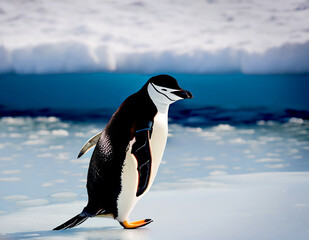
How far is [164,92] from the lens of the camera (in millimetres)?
1992

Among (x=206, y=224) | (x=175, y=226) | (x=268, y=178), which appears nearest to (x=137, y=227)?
(x=175, y=226)

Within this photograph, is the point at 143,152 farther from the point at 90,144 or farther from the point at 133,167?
the point at 90,144

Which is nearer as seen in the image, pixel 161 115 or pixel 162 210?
pixel 161 115

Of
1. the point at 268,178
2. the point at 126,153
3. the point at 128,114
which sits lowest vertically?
the point at 268,178

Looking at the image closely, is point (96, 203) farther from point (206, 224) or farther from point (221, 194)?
point (221, 194)

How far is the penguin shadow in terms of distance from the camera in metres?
1.97

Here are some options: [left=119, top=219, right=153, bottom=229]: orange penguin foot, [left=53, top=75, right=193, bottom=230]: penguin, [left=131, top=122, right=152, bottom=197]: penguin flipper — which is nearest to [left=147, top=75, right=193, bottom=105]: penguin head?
[left=53, top=75, right=193, bottom=230]: penguin

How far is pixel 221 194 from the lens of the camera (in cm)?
280

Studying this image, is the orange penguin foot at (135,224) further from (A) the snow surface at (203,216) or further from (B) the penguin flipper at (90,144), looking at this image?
(B) the penguin flipper at (90,144)

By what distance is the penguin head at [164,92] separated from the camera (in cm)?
199

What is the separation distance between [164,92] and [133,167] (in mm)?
333

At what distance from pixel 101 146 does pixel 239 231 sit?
0.71 m

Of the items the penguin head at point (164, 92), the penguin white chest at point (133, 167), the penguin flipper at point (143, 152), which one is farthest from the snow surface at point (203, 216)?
the penguin head at point (164, 92)

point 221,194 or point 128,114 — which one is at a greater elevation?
point 128,114
